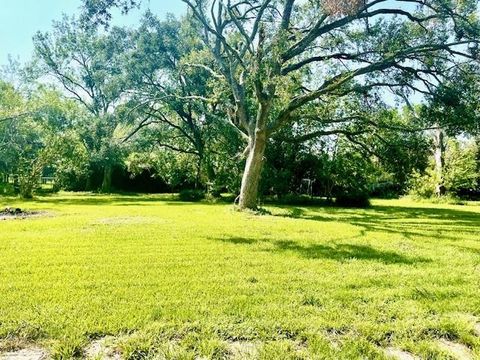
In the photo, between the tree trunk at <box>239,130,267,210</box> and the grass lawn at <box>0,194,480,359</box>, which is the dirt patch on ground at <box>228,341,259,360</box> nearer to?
the grass lawn at <box>0,194,480,359</box>

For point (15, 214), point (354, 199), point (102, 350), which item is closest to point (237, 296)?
point (102, 350)

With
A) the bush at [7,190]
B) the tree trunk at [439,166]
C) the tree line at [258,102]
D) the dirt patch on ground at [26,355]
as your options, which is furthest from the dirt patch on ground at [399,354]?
the tree trunk at [439,166]

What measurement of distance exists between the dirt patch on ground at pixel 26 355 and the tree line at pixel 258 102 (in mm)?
10111

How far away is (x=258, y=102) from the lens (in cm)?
1482

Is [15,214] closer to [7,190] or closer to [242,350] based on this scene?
[242,350]

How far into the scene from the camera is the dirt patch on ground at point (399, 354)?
115 inches

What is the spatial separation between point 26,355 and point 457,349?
3125mm

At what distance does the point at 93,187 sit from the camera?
104 feet

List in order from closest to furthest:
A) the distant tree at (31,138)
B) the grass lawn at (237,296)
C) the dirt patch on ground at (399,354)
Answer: the dirt patch on ground at (399,354), the grass lawn at (237,296), the distant tree at (31,138)

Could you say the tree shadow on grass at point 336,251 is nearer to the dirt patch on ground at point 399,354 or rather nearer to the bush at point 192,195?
the dirt patch on ground at point 399,354

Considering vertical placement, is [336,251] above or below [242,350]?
above

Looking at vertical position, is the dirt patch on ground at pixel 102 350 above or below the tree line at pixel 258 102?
below

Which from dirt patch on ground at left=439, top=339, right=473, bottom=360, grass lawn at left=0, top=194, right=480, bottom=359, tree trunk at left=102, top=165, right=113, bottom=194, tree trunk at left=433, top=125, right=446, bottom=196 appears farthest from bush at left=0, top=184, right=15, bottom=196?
tree trunk at left=433, top=125, right=446, bottom=196

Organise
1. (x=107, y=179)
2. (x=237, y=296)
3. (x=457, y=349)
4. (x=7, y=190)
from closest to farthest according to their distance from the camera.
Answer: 1. (x=457, y=349)
2. (x=237, y=296)
3. (x=7, y=190)
4. (x=107, y=179)
